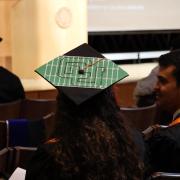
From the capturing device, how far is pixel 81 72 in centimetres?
166

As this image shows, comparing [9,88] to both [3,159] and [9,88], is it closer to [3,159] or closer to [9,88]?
[9,88]

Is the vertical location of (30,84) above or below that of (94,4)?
below

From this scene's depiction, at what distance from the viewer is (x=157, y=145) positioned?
1.87 metres

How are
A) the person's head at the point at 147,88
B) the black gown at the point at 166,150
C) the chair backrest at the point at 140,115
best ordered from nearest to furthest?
the black gown at the point at 166,150 → the chair backrest at the point at 140,115 → the person's head at the point at 147,88

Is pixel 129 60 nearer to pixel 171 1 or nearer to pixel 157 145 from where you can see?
pixel 171 1

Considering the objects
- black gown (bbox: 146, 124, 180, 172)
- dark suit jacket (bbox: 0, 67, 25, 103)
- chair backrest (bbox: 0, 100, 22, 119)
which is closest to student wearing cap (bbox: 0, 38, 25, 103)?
dark suit jacket (bbox: 0, 67, 25, 103)

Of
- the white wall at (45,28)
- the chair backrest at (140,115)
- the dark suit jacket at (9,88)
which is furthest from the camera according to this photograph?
the white wall at (45,28)

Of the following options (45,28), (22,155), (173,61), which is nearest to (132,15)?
(45,28)

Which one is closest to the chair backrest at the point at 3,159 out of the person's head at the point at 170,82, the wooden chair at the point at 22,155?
the wooden chair at the point at 22,155

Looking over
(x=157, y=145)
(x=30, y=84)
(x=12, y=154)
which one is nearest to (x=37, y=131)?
(x=12, y=154)

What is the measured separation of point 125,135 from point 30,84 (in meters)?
3.69

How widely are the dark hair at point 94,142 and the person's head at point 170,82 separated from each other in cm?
64

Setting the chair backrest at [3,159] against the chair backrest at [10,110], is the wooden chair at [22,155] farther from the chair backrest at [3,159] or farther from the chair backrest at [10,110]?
the chair backrest at [10,110]

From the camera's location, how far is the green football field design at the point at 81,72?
1646 mm
